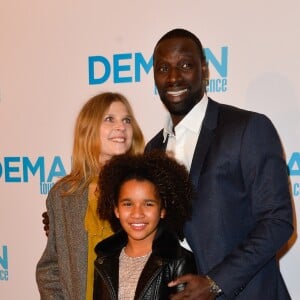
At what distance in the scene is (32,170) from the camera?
9.26 ft

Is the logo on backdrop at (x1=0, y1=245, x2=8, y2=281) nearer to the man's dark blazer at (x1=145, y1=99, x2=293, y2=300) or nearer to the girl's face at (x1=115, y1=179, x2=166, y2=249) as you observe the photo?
the girl's face at (x1=115, y1=179, x2=166, y2=249)

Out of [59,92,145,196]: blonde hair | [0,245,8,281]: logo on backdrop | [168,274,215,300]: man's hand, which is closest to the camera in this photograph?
[168,274,215,300]: man's hand

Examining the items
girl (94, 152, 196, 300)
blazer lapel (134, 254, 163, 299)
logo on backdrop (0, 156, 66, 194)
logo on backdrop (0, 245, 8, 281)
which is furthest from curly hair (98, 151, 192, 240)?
logo on backdrop (0, 245, 8, 281)

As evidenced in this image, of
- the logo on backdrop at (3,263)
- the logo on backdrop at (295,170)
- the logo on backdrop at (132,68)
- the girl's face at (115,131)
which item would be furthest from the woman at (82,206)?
the logo on backdrop at (3,263)

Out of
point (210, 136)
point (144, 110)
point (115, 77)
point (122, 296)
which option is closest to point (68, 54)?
point (115, 77)

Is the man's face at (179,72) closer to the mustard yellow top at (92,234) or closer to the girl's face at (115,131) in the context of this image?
the girl's face at (115,131)

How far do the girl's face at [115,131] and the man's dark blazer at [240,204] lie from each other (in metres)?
0.46

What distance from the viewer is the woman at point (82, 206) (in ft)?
5.60

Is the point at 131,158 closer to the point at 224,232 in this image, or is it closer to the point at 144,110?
the point at 224,232

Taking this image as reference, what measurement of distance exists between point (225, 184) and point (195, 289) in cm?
33

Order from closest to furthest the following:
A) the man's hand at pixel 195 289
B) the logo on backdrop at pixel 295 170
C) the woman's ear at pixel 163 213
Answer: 1. the man's hand at pixel 195 289
2. the woman's ear at pixel 163 213
3. the logo on backdrop at pixel 295 170

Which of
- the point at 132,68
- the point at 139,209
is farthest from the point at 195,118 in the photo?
the point at 132,68

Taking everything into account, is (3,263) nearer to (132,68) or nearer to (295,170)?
(132,68)

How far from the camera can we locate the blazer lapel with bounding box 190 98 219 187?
1473mm
